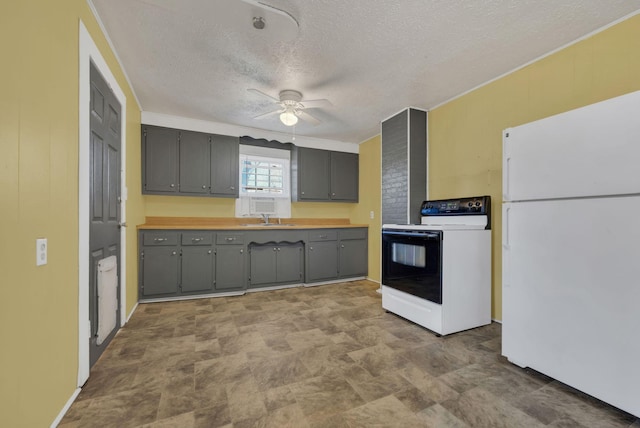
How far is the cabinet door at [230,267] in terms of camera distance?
3.70 meters

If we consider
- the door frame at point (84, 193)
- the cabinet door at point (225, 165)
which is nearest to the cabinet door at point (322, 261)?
the cabinet door at point (225, 165)

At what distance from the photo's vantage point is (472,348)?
224 cm

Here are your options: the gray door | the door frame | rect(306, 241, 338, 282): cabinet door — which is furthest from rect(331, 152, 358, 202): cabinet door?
the door frame

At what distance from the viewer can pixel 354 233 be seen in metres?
4.69

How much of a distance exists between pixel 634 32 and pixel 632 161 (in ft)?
3.98

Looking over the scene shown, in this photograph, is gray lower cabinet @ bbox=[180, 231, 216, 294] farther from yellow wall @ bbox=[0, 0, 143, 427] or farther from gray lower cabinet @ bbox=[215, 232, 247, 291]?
yellow wall @ bbox=[0, 0, 143, 427]

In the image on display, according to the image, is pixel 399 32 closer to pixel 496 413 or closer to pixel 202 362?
pixel 496 413

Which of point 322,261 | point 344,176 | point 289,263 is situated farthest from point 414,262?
point 344,176

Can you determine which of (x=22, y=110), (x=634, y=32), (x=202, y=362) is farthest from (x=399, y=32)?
(x=202, y=362)

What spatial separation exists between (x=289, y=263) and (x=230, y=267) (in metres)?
0.88

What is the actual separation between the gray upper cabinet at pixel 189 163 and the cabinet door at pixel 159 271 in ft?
2.77

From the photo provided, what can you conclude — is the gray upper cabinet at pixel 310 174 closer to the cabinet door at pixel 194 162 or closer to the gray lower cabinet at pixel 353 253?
the gray lower cabinet at pixel 353 253

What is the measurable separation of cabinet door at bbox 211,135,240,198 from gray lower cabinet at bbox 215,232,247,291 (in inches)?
28.9

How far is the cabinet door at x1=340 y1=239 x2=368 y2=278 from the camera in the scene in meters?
4.58
